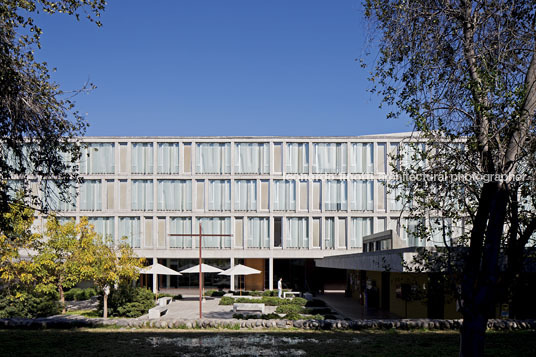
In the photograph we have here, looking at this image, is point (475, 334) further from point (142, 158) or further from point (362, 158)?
point (142, 158)

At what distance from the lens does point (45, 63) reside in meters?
11.6

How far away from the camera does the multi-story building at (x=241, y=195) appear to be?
4947 cm

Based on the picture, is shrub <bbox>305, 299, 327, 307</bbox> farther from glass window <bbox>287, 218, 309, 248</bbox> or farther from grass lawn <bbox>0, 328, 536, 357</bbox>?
glass window <bbox>287, 218, 309, 248</bbox>

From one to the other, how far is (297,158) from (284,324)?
1194 inches

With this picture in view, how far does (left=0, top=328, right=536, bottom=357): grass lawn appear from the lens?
15.3m

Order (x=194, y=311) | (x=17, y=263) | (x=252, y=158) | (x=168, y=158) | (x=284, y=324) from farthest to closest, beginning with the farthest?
(x=252, y=158) < (x=168, y=158) < (x=194, y=311) < (x=17, y=263) < (x=284, y=324)

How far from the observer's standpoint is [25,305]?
25641mm

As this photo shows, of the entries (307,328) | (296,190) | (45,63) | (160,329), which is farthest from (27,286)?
(296,190)

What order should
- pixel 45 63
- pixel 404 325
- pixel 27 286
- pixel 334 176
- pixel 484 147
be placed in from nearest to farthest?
pixel 484 147 → pixel 45 63 → pixel 404 325 → pixel 27 286 → pixel 334 176

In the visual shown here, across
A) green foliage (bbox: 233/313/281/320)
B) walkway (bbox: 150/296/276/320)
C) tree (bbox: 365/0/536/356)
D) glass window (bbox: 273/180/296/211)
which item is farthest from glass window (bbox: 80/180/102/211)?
tree (bbox: 365/0/536/356)

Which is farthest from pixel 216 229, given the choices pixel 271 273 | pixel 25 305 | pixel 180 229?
pixel 25 305

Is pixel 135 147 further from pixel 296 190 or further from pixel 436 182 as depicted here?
pixel 436 182

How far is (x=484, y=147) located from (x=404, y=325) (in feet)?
41.0

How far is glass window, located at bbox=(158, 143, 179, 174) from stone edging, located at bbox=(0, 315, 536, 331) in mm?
28959
